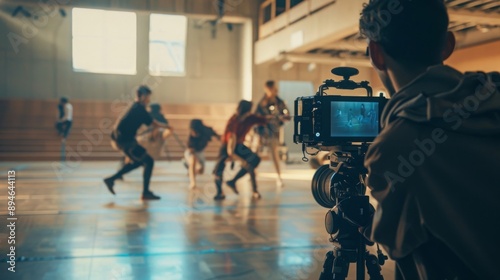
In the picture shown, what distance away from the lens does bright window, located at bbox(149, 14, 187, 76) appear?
19.0 meters

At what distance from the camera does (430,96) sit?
34.6 inches

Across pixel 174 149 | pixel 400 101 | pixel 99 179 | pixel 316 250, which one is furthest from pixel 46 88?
pixel 400 101

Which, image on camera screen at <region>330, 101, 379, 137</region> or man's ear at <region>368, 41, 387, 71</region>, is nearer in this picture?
man's ear at <region>368, 41, 387, 71</region>

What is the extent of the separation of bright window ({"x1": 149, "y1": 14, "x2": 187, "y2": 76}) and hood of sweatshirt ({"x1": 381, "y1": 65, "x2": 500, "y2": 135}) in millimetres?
18452

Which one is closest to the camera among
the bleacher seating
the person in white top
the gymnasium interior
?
the gymnasium interior

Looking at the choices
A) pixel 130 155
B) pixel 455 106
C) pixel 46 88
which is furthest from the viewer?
pixel 46 88

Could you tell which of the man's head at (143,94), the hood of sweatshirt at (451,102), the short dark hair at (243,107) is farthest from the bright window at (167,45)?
the hood of sweatshirt at (451,102)

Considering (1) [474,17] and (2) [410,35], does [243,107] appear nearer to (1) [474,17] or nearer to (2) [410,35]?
(1) [474,17]

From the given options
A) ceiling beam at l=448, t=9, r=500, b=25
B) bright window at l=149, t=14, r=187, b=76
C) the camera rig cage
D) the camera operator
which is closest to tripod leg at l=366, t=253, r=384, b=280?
the camera rig cage

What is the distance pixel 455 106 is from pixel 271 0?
15122 mm

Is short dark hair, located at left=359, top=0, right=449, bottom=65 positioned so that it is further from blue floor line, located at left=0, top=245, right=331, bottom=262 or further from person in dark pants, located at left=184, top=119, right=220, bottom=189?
person in dark pants, located at left=184, top=119, right=220, bottom=189

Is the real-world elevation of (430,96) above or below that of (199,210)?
above

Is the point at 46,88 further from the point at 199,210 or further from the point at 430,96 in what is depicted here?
the point at 430,96

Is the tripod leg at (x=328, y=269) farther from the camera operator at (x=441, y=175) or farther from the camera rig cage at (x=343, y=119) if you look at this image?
the camera operator at (x=441, y=175)
